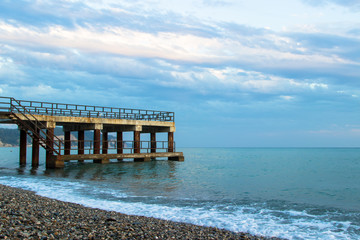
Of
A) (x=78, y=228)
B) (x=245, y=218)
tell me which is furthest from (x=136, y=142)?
(x=78, y=228)

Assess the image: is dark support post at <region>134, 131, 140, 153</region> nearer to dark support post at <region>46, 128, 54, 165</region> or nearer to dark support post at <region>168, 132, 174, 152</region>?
dark support post at <region>168, 132, 174, 152</region>

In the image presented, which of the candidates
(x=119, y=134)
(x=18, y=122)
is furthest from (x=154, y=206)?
(x=119, y=134)

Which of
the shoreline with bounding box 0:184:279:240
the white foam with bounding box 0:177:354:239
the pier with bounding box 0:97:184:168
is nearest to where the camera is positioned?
the shoreline with bounding box 0:184:279:240

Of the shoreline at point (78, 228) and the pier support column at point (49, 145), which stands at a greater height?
the pier support column at point (49, 145)

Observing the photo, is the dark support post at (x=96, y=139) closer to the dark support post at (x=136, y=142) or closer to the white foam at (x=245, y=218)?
the dark support post at (x=136, y=142)

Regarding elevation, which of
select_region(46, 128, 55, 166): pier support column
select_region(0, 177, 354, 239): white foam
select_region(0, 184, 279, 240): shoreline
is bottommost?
select_region(0, 177, 354, 239): white foam

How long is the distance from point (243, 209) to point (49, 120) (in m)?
25.8

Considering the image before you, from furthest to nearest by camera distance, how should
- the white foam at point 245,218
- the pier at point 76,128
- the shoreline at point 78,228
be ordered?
1. the pier at point 76,128
2. the white foam at point 245,218
3. the shoreline at point 78,228

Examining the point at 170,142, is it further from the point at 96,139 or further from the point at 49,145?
the point at 49,145

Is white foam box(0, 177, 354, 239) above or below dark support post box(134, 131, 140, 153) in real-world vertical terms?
below

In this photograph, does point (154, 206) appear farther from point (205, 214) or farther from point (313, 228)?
point (313, 228)

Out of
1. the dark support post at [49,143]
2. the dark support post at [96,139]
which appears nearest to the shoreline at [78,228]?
the dark support post at [49,143]

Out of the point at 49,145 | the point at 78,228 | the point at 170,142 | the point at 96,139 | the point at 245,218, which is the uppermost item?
the point at 96,139

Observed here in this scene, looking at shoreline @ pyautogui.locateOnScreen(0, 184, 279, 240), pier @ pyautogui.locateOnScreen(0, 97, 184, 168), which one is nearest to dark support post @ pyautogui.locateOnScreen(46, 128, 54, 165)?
pier @ pyautogui.locateOnScreen(0, 97, 184, 168)
